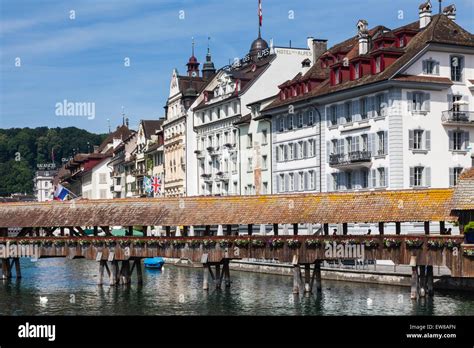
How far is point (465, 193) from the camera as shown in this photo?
39.7 m

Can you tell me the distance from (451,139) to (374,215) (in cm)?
1670

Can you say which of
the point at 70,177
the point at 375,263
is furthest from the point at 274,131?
the point at 70,177

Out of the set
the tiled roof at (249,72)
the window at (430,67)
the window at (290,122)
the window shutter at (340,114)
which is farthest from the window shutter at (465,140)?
the tiled roof at (249,72)

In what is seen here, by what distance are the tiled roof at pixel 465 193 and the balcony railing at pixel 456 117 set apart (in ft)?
57.1

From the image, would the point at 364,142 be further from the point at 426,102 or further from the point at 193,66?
the point at 193,66

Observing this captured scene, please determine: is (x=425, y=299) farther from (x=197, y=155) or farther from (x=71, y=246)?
(x=197, y=155)

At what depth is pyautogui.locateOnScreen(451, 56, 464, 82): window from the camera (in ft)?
190

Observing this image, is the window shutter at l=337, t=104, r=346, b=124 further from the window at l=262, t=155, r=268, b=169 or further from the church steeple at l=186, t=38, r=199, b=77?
the church steeple at l=186, t=38, r=199, b=77

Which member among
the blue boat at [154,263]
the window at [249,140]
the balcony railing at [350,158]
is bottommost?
the blue boat at [154,263]

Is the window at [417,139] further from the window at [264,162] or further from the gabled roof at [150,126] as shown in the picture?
the gabled roof at [150,126]

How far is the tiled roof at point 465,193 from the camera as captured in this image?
1549 inches

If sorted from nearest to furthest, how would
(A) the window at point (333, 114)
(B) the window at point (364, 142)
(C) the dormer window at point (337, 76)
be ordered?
(B) the window at point (364, 142) → (A) the window at point (333, 114) → (C) the dormer window at point (337, 76)

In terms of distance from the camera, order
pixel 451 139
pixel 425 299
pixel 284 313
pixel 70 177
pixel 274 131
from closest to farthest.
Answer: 1. pixel 284 313
2. pixel 425 299
3. pixel 451 139
4. pixel 274 131
5. pixel 70 177

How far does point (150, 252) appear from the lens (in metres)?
50.3
